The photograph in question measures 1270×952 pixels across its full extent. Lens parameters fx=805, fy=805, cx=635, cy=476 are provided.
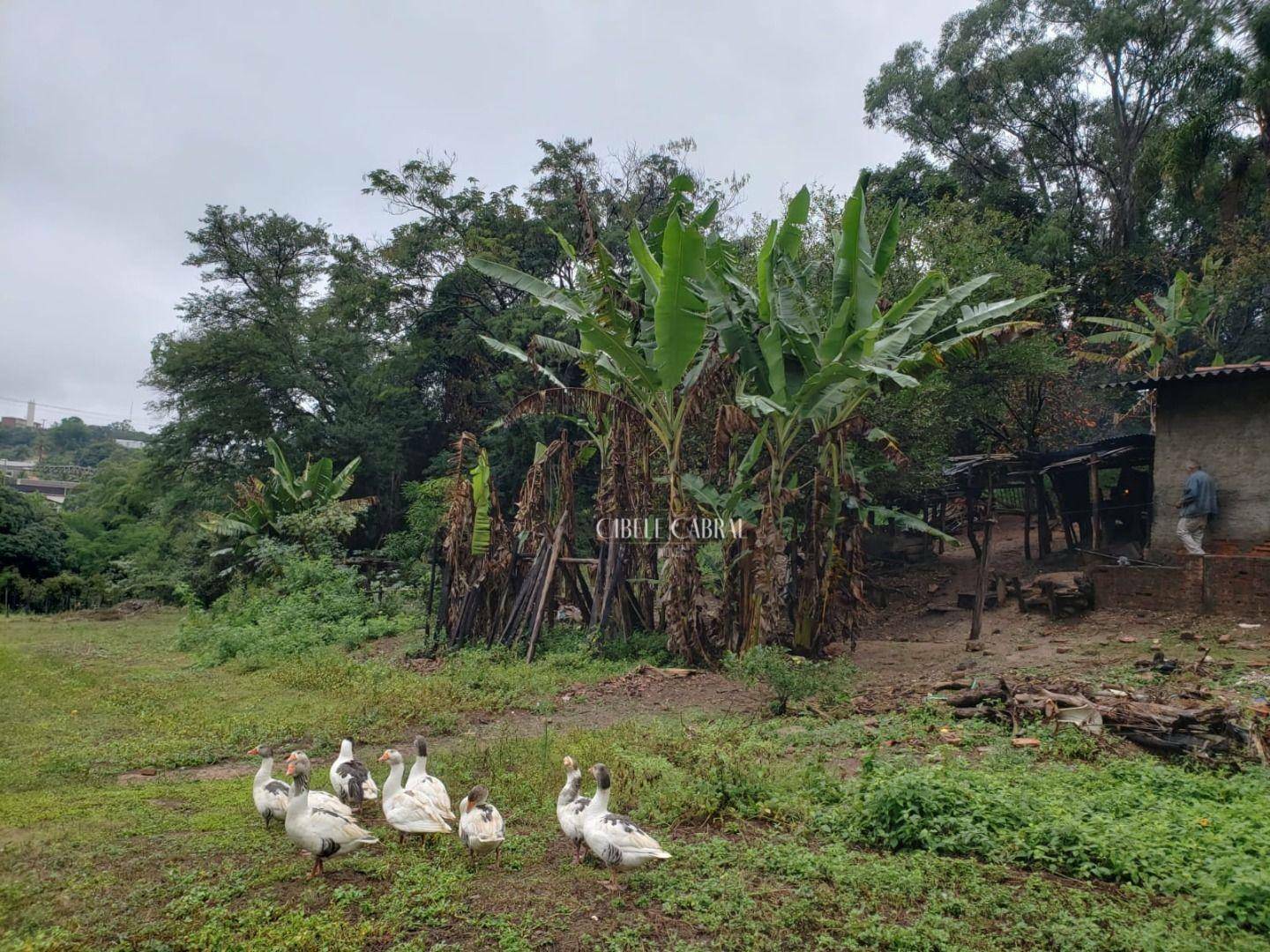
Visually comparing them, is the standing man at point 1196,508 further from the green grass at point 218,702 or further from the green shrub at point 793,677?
the green grass at point 218,702

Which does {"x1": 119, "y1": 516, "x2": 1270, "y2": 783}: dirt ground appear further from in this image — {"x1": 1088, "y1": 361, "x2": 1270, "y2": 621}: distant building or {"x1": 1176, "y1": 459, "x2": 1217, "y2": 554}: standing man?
{"x1": 1176, "y1": 459, "x2": 1217, "y2": 554}: standing man

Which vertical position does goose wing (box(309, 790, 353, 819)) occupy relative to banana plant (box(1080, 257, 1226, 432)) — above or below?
below

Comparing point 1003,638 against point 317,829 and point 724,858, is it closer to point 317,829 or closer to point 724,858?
point 724,858

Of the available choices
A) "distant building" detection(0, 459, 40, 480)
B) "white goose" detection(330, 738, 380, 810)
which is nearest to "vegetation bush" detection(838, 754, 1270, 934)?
"white goose" detection(330, 738, 380, 810)

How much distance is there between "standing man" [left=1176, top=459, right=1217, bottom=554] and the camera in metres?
11.2

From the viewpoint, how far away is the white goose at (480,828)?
167 inches

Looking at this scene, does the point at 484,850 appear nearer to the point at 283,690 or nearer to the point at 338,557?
the point at 283,690

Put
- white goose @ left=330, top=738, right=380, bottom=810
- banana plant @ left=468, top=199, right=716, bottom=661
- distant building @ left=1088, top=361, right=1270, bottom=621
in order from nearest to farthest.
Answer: white goose @ left=330, top=738, right=380, bottom=810 → banana plant @ left=468, top=199, right=716, bottom=661 → distant building @ left=1088, top=361, right=1270, bottom=621

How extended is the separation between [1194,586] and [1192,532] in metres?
1.53

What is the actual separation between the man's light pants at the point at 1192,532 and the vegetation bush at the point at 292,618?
11.7 metres

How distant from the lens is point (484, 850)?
4320mm

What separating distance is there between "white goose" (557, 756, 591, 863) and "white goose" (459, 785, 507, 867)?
1.19ft

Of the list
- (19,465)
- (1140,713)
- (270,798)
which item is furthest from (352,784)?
(19,465)

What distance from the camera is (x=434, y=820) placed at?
4.56 meters
